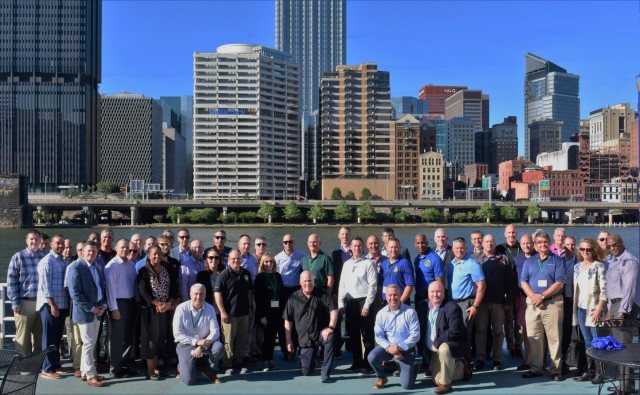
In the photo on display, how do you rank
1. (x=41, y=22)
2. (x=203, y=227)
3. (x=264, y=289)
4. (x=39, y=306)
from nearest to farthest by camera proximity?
1. (x=39, y=306)
2. (x=264, y=289)
3. (x=203, y=227)
4. (x=41, y=22)

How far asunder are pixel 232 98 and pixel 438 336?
133 metres

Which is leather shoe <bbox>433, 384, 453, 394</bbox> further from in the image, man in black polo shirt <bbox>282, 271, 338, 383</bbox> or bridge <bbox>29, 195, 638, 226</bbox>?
bridge <bbox>29, 195, 638, 226</bbox>

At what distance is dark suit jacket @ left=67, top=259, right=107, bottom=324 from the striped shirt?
841mm

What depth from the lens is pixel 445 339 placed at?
7.45 meters

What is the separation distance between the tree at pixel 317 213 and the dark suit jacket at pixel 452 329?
306 feet

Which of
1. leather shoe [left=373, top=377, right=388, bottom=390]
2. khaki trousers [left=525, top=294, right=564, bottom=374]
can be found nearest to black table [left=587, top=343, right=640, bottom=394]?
khaki trousers [left=525, top=294, right=564, bottom=374]

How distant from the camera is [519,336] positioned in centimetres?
893

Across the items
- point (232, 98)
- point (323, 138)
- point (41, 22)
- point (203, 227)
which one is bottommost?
point (203, 227)

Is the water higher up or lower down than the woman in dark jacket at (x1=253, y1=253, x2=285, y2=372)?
lower down

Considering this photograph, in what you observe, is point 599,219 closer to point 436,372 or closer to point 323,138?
point 323,138

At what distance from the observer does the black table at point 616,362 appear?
18.8ft

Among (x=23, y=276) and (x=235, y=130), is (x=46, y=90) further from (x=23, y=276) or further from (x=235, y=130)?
(x=23, y=276)

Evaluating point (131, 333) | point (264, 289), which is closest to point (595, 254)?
Answer: point (264, 289)

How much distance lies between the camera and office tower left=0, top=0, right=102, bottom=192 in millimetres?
128250
